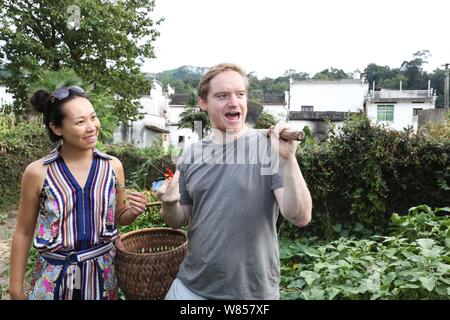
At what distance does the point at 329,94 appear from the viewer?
30922 mm

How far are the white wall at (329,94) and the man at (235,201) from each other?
3016cm

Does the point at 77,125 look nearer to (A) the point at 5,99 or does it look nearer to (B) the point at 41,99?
(B) the point at 41,99

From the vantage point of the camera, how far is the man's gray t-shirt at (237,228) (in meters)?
1.34

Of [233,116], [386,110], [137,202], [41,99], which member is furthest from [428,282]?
[386,110]

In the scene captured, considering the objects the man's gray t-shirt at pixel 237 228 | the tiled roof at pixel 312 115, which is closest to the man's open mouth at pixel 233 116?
the man's gray t-shirt at pixel 237 228

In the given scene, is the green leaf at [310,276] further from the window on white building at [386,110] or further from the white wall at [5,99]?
the window on white building at [386,110]

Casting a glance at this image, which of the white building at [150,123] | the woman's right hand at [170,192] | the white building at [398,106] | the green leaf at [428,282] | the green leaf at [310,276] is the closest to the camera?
the woman's right hand at [170,192]

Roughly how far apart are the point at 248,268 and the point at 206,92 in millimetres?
736

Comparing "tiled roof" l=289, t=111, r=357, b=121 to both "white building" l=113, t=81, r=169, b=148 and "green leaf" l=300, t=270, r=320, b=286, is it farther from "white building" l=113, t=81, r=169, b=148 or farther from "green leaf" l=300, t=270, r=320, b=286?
"green leaf" l=300, t=270, r=320, b=286

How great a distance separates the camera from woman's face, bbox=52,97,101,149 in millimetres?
1560

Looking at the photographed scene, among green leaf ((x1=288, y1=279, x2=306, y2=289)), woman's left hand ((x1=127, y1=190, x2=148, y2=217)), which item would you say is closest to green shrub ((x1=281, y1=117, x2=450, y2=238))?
green leaf ((x1=288, y1=279, x2=306, y2=289))

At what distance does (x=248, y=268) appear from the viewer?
134cm

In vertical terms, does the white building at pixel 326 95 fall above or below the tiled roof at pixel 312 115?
above
